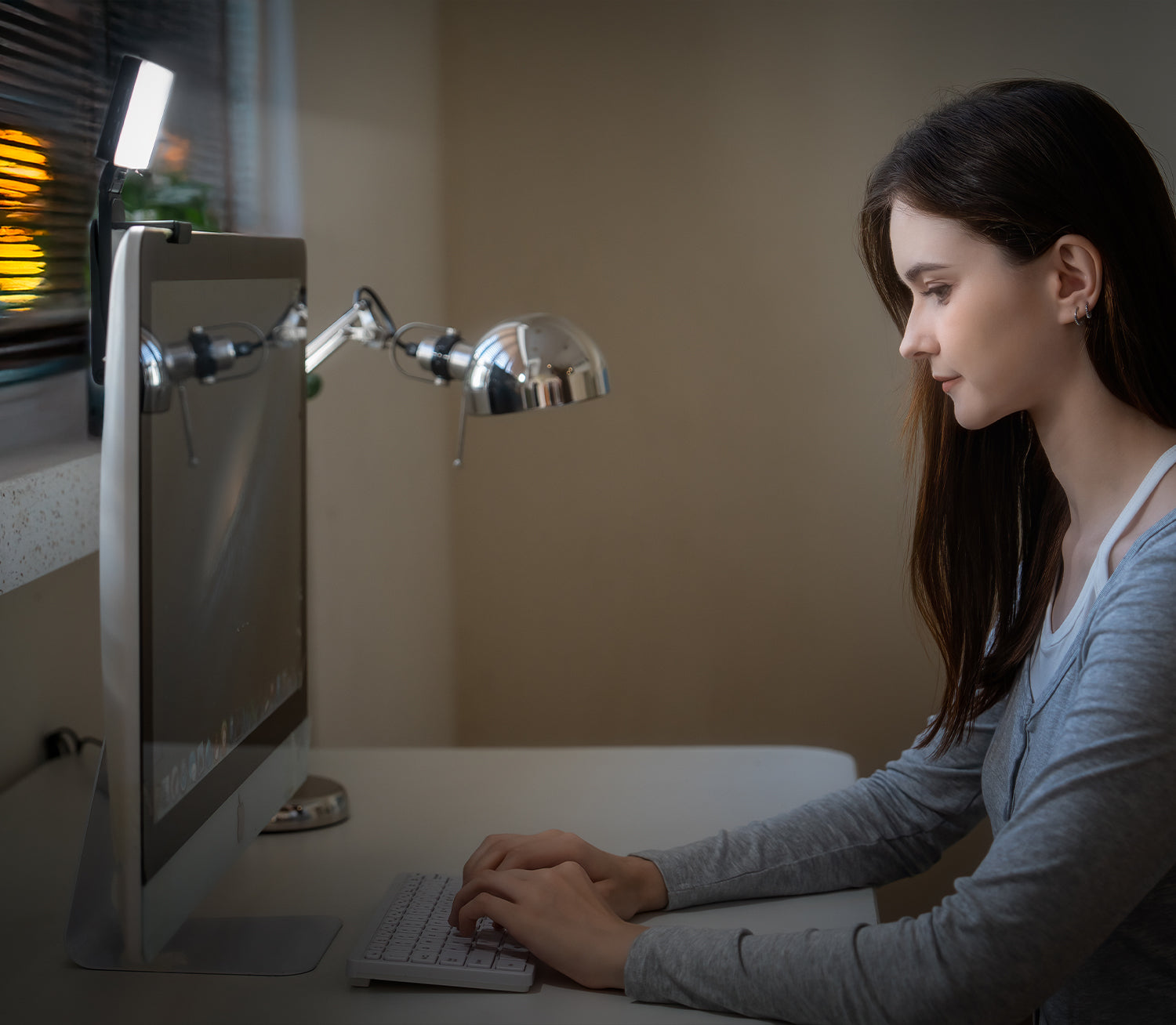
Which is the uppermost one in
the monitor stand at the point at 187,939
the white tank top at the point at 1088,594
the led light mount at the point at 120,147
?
the led light mount at the point at 120,147

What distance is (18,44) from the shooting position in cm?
123

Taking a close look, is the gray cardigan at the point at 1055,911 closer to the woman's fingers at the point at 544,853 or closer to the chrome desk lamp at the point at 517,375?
the woman's fingers at the point at 544,853

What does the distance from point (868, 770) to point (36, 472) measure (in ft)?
6.29

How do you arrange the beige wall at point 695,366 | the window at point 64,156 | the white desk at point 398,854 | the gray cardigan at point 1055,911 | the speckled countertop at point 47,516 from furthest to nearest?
the beige wall at point 695,366, the window at point 64,156, the speckled countertop at point 47,516, the white desk at point 398,854, the gray cardigan at point 1055,911

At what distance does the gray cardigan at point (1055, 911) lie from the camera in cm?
67

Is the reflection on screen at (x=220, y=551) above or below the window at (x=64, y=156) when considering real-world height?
below

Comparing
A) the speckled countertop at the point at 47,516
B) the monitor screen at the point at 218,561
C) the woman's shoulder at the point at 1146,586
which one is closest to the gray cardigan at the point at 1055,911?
the woman's shoulder at the point at 1146,586

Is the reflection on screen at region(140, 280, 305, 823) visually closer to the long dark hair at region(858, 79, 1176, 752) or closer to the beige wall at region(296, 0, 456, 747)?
the long dark hair at region(858, 79, 1176, 752)

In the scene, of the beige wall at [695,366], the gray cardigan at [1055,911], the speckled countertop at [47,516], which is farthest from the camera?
the beige wall at [695,366]

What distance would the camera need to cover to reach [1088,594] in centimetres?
85

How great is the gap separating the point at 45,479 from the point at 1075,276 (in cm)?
97

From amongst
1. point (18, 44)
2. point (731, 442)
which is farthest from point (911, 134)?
point (731, 442)

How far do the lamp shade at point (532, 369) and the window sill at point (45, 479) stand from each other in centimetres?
44

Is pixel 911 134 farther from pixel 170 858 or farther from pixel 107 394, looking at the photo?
pixel 170 858
